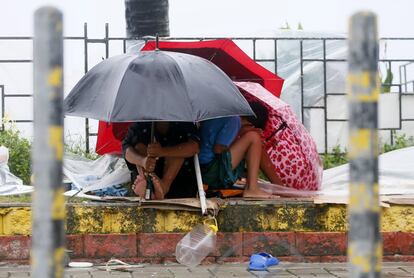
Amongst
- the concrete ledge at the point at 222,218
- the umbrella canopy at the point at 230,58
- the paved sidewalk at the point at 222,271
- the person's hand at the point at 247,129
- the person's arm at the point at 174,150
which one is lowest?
the paved sidewalk at the point at 222,271

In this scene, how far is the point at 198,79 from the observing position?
22.8 feet

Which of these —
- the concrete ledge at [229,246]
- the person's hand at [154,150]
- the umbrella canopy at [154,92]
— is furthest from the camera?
the person's hand at [154,150]

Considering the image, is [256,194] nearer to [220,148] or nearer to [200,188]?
[220,148]

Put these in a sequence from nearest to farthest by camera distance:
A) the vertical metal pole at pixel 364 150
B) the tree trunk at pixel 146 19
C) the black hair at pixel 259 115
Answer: the vertical metal pole at pixel 364 150 → the black hair at pixel 259 115 → the tree trunk at pixel 146 19

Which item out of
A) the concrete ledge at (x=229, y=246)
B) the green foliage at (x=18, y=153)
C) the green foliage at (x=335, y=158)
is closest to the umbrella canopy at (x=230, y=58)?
the green foliage at (x=335, y=158)

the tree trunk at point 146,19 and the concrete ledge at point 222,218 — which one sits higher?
the tree trunk at point 146,19

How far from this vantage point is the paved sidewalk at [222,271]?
6.32 meters

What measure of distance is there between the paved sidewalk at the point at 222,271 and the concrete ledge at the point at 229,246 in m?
0.12

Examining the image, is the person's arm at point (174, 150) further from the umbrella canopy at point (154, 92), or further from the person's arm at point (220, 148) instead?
the umbrella canopy at point (154, 92)

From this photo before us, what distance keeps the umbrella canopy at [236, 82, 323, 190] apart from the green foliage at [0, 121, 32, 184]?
2.27 metres

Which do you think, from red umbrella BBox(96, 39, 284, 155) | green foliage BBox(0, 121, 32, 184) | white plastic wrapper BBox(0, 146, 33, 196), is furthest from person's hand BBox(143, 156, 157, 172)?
green foliage BBox(0, 121, 32, 184)

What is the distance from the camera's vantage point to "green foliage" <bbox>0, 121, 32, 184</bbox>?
880 cm

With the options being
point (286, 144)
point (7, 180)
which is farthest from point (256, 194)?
point (7, 180)

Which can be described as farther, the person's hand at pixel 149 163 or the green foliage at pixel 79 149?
the green foliage at pixel 79 149
